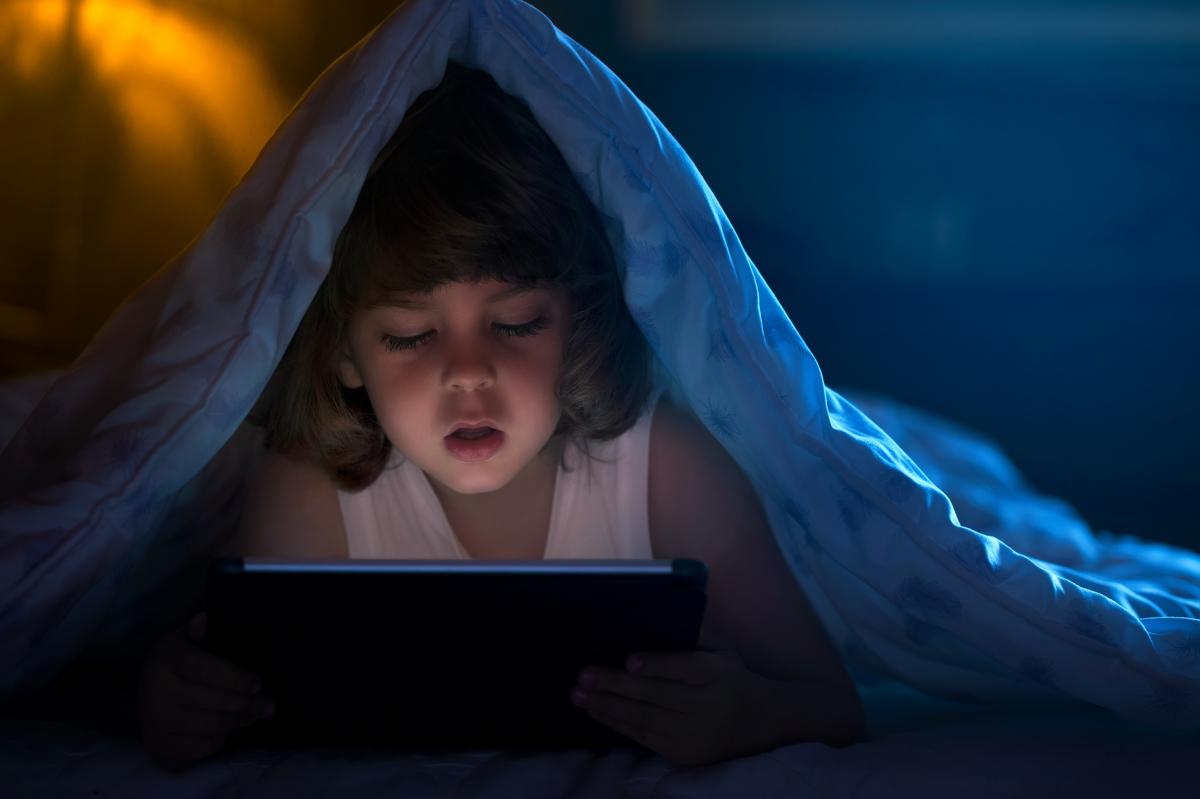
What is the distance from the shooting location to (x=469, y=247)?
803 millimetres

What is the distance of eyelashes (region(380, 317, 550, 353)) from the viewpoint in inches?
32.6

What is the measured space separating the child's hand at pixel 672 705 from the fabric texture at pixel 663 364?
0.56 feet

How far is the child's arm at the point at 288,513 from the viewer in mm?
914

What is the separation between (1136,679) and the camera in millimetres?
730

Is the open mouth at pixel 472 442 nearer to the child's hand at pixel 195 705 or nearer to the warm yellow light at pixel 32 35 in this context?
the child's hand at pixel 195 705

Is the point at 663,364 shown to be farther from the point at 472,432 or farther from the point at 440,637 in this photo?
the point at 440,637

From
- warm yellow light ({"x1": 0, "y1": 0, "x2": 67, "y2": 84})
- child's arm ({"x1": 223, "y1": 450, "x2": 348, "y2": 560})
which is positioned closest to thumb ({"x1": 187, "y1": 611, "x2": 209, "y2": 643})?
child's arm ({"x1": 223, "y1": 450, "x2": 348, "y2": 560})

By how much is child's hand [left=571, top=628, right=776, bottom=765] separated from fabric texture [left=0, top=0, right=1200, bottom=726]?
0.17m

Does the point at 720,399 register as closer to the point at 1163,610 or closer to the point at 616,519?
the point at 616,519

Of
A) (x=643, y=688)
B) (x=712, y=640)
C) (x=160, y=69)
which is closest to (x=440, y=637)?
(x=643, y=688)

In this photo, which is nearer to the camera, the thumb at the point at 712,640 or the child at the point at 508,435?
the child at the point at 508,435

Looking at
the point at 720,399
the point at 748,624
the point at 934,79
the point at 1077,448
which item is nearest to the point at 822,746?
the point at 748,624

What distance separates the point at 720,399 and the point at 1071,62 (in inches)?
44.3

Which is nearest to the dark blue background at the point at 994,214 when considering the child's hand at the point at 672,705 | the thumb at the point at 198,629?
the child's hand at the point at 672,705
